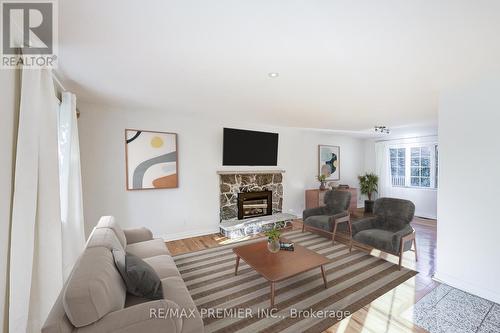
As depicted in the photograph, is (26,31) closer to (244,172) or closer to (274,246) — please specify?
(274,246)

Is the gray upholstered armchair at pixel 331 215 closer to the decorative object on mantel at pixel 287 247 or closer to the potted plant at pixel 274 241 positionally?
the decorative object on mantel at pixel 287 247

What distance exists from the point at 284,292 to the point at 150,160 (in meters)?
→ 3.12

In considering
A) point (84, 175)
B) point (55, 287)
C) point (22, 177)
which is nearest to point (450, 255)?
point (55, 287)

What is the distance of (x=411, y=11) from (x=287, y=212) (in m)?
4.91

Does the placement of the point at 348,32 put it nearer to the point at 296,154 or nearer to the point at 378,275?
the point at 378,275

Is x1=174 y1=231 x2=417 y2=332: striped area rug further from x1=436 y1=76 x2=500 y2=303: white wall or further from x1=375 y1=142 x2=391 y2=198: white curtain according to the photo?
x1=375 y1=142 x2=391 y2=198: white curtain

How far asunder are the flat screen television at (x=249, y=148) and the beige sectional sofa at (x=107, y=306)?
3186 mm

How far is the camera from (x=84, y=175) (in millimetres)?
3635

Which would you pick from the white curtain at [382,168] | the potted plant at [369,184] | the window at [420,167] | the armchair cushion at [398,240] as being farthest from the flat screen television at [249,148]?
the window at [420,167]

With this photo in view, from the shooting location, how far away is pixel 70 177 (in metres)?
2.74

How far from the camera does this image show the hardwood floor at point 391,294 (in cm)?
204

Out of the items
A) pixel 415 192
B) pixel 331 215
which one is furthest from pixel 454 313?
pixel 415 192

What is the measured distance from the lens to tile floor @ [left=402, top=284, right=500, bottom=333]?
79.9 inches

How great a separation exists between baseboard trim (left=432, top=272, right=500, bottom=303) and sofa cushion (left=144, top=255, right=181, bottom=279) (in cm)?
322
